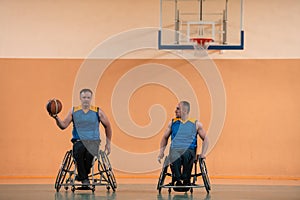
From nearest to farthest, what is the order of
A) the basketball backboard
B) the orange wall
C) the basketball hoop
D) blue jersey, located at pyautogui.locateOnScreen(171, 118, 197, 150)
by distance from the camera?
blue jersey, located at pyautogui.locateOnScreen(171, 118, 197, 150) < the basketball hoop < the basketball backboard < the orange wall

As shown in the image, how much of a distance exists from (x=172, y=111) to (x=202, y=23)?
212 cm

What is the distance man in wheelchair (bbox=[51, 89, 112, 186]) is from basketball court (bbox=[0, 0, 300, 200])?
399 centimetres

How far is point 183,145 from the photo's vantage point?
33.0 ft

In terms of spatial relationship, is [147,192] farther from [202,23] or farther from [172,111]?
[202,23]

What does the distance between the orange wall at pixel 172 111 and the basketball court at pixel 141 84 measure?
21mm

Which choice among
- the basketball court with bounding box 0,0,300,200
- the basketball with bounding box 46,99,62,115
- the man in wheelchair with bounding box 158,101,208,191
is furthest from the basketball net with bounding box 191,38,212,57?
the basketball with bounding box 46,99,62,115

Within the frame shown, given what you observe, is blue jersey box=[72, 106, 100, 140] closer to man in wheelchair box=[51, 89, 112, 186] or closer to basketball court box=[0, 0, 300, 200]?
man in wheelchair box=[51, 89, 112, 186]

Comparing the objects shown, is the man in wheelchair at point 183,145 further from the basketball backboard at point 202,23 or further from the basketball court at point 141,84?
the basketball court at point 141,84

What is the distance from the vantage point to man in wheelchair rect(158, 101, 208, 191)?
994 centimetres

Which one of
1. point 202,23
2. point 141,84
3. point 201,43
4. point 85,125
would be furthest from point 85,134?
point 141,84

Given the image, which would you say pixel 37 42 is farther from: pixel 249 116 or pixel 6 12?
pixel 249 116

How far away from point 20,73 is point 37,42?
0.75 meters

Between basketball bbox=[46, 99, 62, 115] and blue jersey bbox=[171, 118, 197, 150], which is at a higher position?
basketball bbox=[46, 99, 62, 115]

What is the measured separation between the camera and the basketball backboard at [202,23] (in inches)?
515
